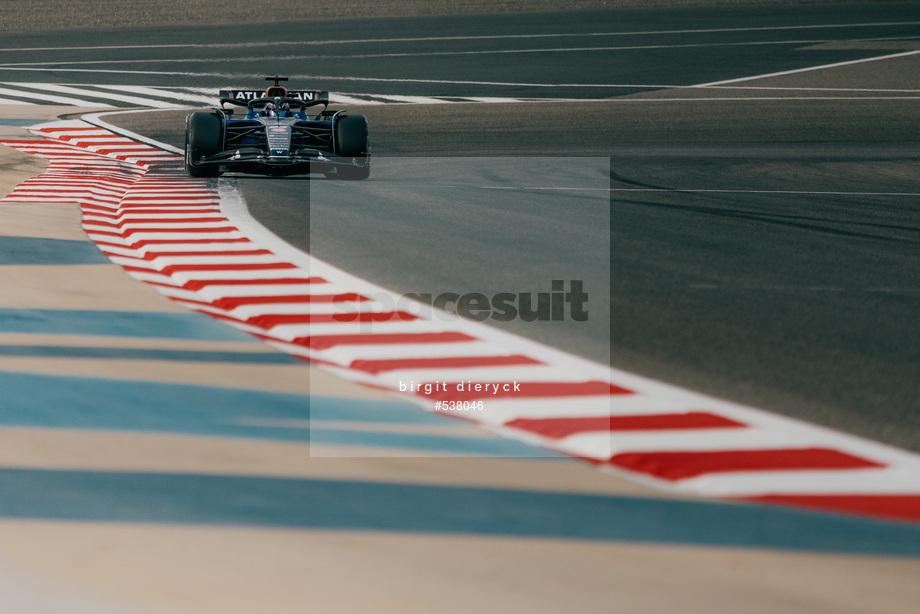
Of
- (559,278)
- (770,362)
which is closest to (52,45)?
(559,278)

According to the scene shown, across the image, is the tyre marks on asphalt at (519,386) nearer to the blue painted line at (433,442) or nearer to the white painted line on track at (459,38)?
the blue painted line at (433,442)

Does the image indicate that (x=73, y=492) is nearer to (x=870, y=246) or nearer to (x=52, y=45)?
(x=870, y=246)

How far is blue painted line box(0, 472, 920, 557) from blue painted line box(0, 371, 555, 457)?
15.7 inches

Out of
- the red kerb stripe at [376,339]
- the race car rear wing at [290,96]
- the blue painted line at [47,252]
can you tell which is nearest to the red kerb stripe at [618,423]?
the red kerb stripe at [376,339]

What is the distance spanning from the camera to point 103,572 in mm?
2648

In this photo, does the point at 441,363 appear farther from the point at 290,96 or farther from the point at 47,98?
the point at 47,98

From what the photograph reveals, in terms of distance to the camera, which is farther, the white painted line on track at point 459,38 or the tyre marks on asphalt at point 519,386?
the white painted line on track at point 459,38

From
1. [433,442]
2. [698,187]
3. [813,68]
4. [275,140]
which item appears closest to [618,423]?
[433,442]

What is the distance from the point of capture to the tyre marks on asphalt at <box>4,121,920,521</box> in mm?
3303

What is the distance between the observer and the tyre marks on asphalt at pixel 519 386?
3.30 meters

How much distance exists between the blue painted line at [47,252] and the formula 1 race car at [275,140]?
11.4 feet

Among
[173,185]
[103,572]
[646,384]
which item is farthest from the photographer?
[173,185]

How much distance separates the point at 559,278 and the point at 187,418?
2.96 metres

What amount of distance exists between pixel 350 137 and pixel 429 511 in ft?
26.8
